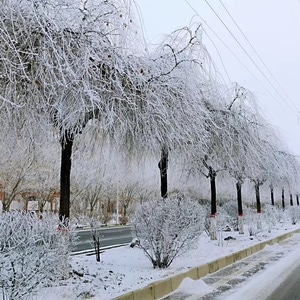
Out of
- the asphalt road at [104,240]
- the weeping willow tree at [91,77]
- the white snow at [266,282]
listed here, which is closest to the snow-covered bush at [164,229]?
the weeping willow tree at [91,77]

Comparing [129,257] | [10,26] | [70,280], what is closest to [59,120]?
[10,26]

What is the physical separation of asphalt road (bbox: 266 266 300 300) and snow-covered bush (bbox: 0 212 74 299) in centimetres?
445

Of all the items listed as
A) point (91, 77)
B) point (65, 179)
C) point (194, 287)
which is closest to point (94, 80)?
point (91, 77)

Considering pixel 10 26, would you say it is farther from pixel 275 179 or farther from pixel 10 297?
pixel 275 179

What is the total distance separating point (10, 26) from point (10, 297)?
372 centimetres

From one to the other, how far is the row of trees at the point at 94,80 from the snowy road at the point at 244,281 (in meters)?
3.09

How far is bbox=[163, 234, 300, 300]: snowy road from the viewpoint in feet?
25.9

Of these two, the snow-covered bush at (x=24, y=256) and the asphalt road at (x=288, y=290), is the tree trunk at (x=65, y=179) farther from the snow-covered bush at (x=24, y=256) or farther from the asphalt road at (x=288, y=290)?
the asphalt road at (x=288, y=290)

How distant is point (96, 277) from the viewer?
27.9 ft

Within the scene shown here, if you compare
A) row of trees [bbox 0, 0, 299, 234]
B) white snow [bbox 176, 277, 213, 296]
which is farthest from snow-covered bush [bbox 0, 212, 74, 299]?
white snow [bbox 176, 277, 213, 296]

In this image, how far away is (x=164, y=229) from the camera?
9633 millimetres

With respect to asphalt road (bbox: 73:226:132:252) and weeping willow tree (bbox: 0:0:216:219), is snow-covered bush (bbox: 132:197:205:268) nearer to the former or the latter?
weeping willow tree (bbox: 0:0:216:219)

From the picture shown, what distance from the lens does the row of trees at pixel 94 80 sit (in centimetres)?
609

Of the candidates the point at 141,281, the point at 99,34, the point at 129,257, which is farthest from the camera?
the point at 129,257
